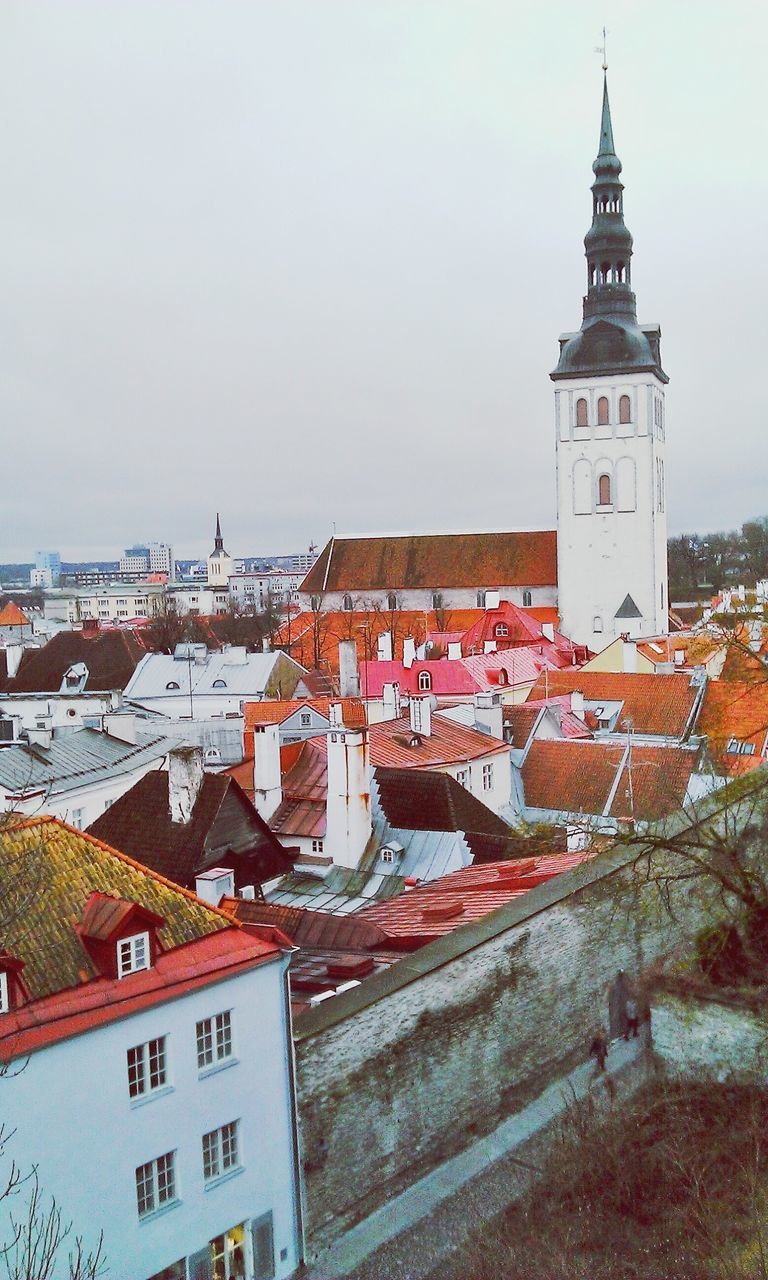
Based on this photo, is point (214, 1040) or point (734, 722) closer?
point (214, 1040)

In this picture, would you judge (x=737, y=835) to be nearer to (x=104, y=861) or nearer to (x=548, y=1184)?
(x=548, y=1184)

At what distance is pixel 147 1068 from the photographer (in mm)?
11141

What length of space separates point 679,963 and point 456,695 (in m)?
23.2

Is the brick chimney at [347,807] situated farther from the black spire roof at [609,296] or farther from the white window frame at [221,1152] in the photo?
the black spire roof at [609,296]

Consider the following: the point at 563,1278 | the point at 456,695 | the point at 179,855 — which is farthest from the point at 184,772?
the point at 456,695

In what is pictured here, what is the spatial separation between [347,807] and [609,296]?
4936 centimetres

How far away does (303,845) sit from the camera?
21078 millimetres

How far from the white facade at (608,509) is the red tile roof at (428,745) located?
3854cm

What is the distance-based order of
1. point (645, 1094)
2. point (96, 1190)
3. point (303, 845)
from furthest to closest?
point (303, 845) → point (645, 1094) → point (96, 1190)

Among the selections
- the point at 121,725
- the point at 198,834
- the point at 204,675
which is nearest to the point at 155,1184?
the point at 198,834

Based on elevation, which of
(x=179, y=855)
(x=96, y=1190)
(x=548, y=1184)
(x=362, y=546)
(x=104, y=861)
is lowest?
(x=548, y=1184)

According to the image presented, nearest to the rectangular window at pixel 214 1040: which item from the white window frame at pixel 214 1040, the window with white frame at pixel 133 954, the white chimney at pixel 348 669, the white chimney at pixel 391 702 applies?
the white window frame at pixel 214 1040

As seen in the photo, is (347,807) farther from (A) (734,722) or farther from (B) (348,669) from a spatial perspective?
(B) (348,669)

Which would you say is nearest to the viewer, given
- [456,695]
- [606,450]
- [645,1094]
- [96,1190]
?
[96,1190]
